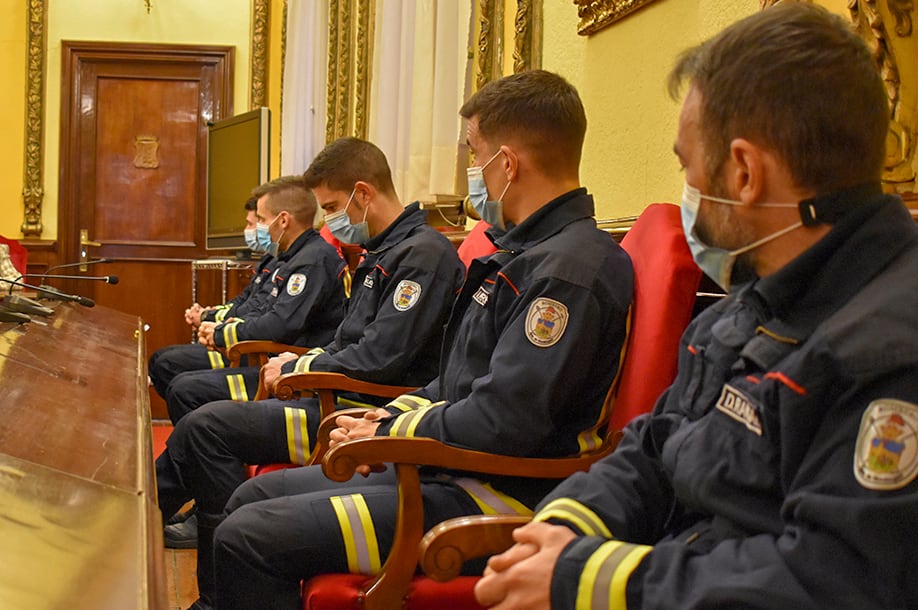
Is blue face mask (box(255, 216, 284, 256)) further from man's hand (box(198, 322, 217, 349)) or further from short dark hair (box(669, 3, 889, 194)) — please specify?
short dark hair (box(669, 3, 889, 194))

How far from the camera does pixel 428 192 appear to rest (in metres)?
3.73

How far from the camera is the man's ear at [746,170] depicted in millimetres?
1035

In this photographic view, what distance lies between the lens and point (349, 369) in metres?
2.55

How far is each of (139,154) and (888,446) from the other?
23.8 feet

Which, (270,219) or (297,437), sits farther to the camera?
(270,219)

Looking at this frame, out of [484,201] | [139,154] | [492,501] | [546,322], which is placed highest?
[139,154]

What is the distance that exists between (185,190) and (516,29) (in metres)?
4.83

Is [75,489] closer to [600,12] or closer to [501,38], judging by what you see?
[600,12]

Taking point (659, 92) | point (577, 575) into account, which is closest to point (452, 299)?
point (659, 92)

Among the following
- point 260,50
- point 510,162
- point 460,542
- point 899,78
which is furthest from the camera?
point 260,50

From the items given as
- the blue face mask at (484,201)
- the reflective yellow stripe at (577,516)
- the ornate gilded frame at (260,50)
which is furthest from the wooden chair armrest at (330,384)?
the ornate gilded frame at (260,50)

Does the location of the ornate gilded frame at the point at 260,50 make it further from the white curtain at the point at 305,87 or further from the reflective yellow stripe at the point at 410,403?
the reflective yellow stripe at the point at 410,403

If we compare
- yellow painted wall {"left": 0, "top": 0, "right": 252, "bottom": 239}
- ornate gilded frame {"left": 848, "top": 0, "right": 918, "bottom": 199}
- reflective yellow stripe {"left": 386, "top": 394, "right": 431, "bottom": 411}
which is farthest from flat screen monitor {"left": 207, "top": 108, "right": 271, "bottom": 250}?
ornate gilded frame {"left": 848, "top": 0, "right": 918, "bottom": 199}

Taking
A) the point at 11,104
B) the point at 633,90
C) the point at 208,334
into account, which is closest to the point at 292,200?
the point at 208,334
